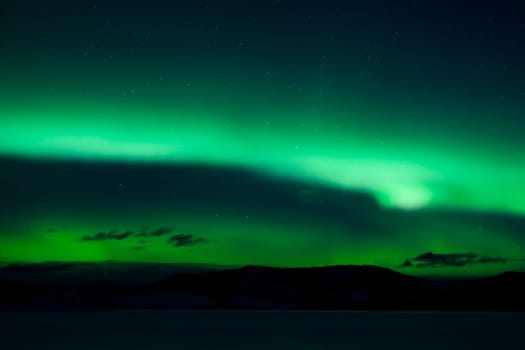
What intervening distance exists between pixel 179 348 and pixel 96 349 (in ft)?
33.5

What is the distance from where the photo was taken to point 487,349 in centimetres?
7012

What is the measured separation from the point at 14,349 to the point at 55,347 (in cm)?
529

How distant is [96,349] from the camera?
220ft

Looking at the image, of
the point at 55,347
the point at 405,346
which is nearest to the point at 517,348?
the point at 405,346

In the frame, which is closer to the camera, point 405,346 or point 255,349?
point 255,349

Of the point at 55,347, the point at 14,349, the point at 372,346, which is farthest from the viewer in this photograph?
the point at 372,346

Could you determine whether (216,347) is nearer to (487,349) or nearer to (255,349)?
(255,349)

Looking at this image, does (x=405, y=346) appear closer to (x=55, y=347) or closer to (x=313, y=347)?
(x=313, y=347)

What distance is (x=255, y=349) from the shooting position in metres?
69.6

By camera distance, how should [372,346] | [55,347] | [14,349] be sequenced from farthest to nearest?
1. [372,346]
2. [55,347]
3. [14,349]

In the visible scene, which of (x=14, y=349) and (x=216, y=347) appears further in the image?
(x=216, y=347)

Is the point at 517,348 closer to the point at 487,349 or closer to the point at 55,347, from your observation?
the point at 487,349

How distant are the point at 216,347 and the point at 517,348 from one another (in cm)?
3064

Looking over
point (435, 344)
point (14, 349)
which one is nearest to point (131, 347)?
point (14, 349)
